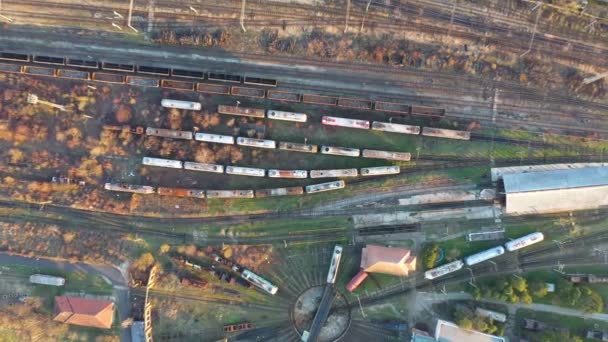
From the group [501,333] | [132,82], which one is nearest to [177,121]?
[132,82]

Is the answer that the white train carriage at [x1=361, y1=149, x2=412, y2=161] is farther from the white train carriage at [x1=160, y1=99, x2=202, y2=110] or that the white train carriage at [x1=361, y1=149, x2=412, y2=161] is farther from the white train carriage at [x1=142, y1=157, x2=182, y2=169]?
the white train carriage at [x1=142, y1=157, x2=182, y2=169]

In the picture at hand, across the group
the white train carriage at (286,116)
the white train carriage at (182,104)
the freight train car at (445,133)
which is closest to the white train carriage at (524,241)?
the freight train car at (445,133)

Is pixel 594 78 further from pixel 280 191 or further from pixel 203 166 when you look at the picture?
pixel 203 166

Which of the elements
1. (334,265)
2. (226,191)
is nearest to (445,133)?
(334,265)

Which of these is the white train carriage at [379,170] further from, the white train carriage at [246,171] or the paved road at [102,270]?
the paved road at [102,270]

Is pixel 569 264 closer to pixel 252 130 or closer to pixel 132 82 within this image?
pixel 252 130
